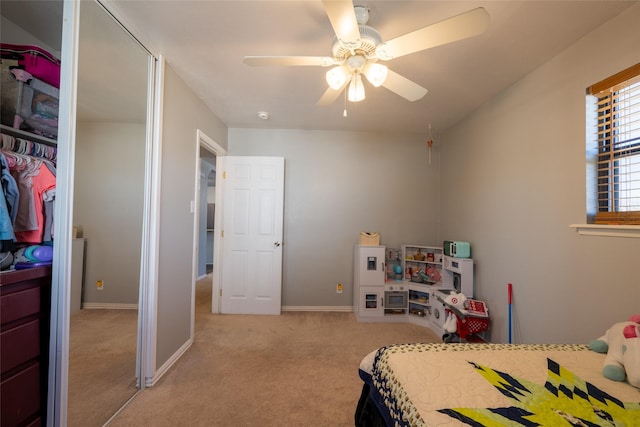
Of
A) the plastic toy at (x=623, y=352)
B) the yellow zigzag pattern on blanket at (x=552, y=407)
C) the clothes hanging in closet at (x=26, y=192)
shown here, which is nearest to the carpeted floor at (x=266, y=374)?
the yellow zigzag pattern on blanket at (x=552, y=407)

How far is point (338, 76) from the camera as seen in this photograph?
1.44 m

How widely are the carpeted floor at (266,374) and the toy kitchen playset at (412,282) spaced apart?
0.52 feet

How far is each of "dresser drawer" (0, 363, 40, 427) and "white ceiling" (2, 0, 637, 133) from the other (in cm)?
181

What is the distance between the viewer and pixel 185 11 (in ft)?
5.11

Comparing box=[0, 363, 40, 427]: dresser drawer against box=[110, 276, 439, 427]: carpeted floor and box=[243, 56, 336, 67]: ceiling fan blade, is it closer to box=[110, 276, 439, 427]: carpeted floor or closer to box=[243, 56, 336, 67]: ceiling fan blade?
box=[110, 276, 439, 427]: carpeted floor

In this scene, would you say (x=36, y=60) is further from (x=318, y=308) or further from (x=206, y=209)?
(x=206, y=209)

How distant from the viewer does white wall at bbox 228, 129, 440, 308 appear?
3637 mm

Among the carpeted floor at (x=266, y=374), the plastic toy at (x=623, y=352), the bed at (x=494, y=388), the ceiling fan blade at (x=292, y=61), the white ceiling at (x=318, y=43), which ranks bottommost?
the carpeted floor at (x=266, y=374)

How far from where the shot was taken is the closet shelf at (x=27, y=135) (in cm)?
116

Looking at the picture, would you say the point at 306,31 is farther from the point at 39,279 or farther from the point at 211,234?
the point at 211,234

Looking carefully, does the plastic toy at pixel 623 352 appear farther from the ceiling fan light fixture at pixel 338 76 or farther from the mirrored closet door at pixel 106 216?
the mirrored closet door at pixel 106 216

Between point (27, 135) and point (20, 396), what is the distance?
1.19 meters

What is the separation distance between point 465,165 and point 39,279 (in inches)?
145

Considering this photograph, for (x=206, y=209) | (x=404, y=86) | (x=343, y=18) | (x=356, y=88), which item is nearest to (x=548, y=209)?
(x=404, y=86)
